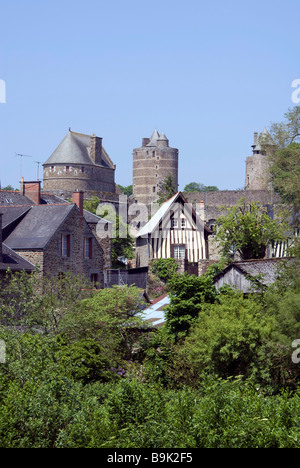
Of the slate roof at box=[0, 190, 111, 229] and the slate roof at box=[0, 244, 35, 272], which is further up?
the slate roof at box=[0, 190, 111, 229]

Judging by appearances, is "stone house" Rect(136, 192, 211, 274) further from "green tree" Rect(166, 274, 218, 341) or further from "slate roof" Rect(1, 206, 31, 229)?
"green tree" Rect(166, 274, 218, 341)

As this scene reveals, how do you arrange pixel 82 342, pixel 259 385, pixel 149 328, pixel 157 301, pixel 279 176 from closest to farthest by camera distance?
1. pixel 259 385
2. pixel 82 342
3. pixel 149 328
4. pixel 157 301
5. pixel 279 176

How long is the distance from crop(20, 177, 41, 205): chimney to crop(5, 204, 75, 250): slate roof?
240 inches

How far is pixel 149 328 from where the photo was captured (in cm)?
2984

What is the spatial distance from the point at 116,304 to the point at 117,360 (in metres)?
4.31

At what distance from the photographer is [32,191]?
4572 centimetres

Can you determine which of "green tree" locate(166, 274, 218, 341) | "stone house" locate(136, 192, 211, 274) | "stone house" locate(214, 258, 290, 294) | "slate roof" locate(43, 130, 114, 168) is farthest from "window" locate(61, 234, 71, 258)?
"slate roof" locate(43, 130, 114, 168)

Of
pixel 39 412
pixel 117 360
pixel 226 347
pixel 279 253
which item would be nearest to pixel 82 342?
pixel 117 360

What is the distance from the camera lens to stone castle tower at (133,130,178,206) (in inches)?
4321

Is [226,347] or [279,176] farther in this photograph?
[279,176]

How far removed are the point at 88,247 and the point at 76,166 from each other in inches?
2122

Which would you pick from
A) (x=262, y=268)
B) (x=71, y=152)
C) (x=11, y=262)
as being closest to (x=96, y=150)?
(x=71, y=152)

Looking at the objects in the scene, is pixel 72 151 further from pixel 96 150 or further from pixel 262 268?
pixel 262 268
